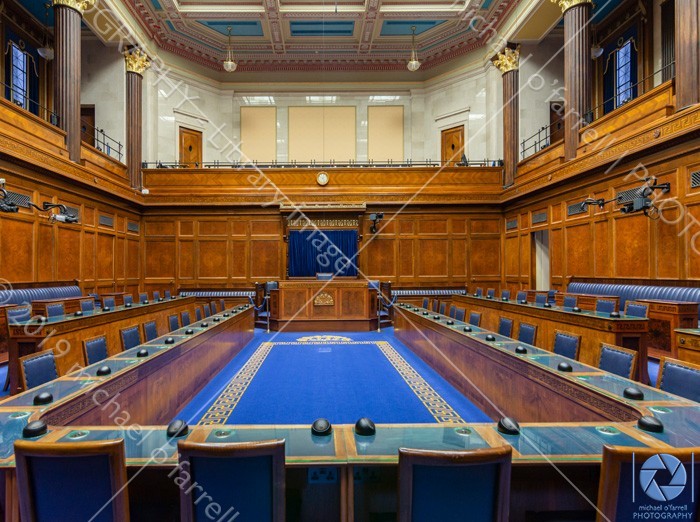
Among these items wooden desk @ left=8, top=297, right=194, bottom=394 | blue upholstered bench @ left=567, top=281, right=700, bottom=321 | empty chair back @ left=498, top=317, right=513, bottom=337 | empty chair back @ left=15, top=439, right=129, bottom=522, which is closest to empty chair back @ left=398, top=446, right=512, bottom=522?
empty chair back @ left=15, top=439, right=129, bottom=522

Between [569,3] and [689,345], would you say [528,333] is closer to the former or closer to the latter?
[689,345]

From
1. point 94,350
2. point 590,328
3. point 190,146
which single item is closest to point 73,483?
point 94,350

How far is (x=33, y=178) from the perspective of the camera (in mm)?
6656

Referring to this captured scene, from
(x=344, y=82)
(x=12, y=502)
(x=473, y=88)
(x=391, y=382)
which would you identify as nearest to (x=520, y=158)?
(x=473, y=88)

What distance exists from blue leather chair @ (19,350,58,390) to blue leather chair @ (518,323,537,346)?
12.6 feet

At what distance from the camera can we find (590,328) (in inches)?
169

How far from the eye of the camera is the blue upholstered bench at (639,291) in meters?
5.19

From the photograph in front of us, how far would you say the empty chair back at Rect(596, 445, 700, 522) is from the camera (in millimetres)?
1051

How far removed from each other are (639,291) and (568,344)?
3842mm

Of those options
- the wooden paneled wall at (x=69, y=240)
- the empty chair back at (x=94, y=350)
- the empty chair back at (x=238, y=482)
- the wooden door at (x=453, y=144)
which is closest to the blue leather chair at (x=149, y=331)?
the empty chair back at (x=94, y=350)

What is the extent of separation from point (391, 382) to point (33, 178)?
6.78m

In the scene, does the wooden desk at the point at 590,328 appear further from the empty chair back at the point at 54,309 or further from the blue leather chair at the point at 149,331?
the empty chair back at the point at 54,309

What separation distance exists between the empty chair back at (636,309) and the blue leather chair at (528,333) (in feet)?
5.34

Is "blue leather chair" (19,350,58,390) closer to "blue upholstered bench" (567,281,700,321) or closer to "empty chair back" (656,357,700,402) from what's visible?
"empty chair back" (656,357,700,402)
